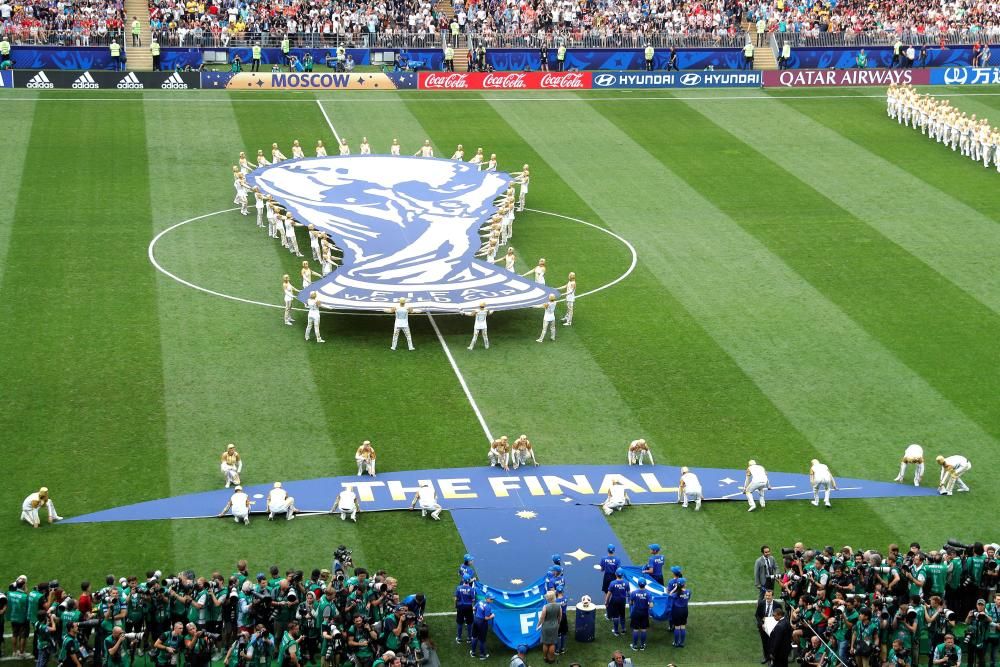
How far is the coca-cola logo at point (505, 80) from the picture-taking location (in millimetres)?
72812

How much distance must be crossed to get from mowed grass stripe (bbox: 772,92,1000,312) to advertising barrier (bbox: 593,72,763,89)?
4.17 metres

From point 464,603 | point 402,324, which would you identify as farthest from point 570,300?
point 464,603

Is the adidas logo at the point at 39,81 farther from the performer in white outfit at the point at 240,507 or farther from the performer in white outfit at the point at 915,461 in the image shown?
the performer in white outfit at the point at 915,461

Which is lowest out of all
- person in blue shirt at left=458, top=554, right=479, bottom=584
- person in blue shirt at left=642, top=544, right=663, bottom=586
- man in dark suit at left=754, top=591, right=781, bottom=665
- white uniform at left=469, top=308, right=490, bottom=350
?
man in dark suit at left=754, top=591, right=781, bottom=665

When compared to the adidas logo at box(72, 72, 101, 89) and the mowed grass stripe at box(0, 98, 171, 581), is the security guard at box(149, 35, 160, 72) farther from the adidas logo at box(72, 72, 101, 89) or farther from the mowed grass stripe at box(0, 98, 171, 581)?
the mowed grass stripe at box(0, 98, 171, 581)

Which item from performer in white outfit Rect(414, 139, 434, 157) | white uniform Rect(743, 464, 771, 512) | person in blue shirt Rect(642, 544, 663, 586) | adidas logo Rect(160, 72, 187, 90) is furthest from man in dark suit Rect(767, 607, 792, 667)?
adidas logo Rect(160, 72, 187, 90)

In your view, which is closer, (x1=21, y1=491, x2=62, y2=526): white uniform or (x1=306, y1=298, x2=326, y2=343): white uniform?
(x1=21, y1=491, x2=62, y2=526): white uniform

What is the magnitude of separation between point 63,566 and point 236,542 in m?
3.56

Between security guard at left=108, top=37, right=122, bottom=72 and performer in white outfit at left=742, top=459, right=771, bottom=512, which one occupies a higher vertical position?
security guard at left=108, top=37, right=122, bottom=72

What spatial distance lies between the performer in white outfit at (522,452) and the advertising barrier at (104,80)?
40855 mm

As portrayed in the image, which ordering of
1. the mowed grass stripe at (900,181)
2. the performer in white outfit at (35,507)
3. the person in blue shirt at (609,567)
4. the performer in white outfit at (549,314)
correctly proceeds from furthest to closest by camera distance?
the mowed grass stripe at (900,181) < the performer in white outfit at (549,314) < the performer in white outfit at (35,507) < the person in blue shirt at (609,567)

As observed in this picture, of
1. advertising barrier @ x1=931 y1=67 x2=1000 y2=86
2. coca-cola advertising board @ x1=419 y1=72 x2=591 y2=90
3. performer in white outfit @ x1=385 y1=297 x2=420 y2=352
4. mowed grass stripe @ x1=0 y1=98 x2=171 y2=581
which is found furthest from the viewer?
advertising barrier @ x1=931 y1=67 x2=1000 y2=86

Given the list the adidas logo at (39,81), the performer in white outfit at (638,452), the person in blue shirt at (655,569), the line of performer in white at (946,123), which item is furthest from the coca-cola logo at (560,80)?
the person in blue shirt at (655,569)

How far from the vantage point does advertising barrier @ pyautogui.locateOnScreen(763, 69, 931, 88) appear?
74500 millimetres
